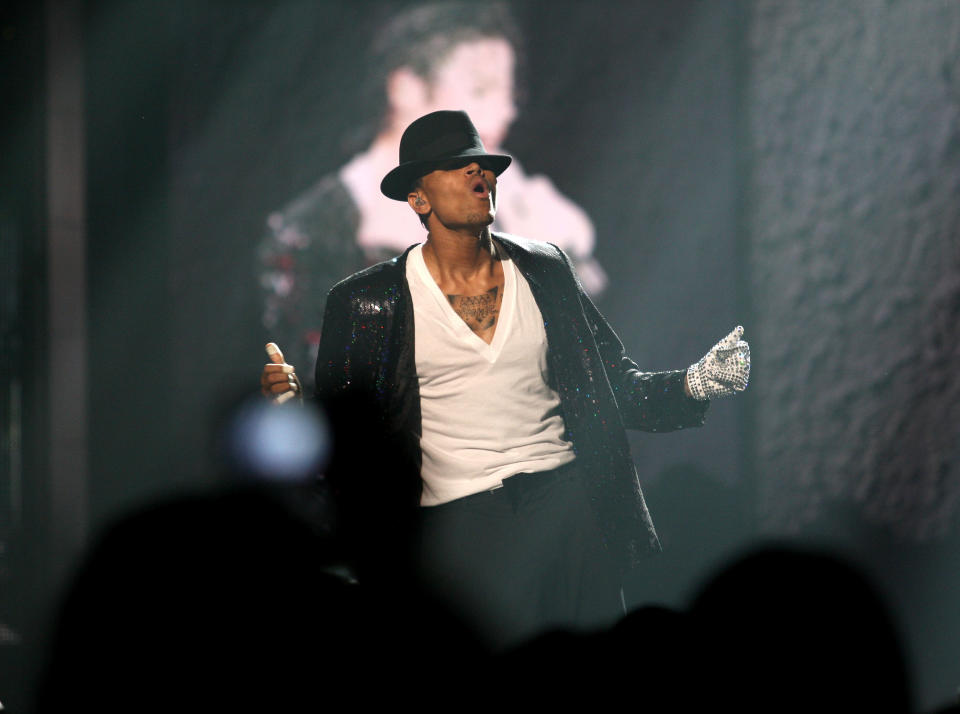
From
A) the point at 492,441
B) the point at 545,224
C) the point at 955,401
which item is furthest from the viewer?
the point at 545,224

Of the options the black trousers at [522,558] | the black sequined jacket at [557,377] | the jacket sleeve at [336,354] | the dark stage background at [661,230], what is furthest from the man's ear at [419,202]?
the dark stage background at [661,230]

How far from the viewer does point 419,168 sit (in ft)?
7.74

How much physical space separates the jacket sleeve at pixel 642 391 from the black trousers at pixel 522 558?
24 cm

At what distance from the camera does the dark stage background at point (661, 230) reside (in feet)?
11.1

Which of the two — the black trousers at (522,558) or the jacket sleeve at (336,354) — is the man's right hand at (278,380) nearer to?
the jacket sleeve at (336,354)

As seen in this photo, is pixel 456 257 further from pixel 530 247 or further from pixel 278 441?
pixel 278 441

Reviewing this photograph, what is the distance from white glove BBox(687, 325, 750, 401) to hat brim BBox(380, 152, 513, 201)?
0.71m

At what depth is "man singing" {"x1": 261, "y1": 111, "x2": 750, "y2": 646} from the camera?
2.29m

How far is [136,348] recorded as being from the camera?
3.72m

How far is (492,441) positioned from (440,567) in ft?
1.12

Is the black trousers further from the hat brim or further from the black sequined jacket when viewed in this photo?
the hat brim

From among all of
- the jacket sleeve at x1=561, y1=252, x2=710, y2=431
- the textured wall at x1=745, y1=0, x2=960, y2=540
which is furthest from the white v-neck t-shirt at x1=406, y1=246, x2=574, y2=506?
the textured wall at x1=745, y1=0, x2=960, y2=540

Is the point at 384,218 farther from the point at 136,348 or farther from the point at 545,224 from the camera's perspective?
Answer: the point at 136,348

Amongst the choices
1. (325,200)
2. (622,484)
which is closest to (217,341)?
(325,200)
